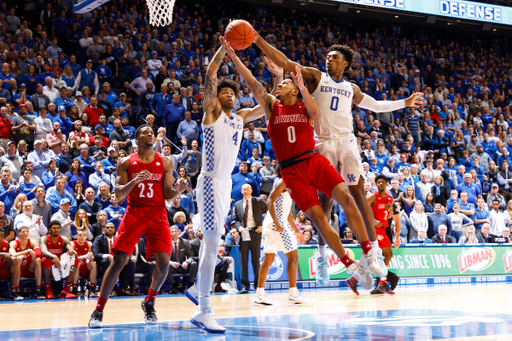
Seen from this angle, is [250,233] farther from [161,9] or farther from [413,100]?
[413,100]

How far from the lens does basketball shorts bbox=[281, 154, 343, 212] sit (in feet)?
20.6

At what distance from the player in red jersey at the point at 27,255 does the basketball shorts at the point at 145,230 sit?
15.4 feet

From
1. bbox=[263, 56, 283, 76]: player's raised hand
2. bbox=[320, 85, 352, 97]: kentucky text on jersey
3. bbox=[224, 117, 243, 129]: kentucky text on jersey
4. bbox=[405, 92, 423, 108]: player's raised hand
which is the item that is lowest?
bbox=[224, 117, 243, 129]: kentucky text on jersey

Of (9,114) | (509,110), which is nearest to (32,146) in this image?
(9,114)

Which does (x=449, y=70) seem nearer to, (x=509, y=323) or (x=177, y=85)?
(x=177, y=85)

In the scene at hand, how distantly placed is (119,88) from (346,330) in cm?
1234

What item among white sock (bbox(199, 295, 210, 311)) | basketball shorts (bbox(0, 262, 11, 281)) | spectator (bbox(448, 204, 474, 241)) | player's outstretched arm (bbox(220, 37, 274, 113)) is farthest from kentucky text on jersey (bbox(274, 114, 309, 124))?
spectator (bbox(448, 204, 474, 241))

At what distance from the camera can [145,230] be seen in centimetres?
695

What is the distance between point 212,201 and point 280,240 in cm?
349

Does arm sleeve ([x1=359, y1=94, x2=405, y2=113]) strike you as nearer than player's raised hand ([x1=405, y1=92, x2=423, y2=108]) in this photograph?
Yes

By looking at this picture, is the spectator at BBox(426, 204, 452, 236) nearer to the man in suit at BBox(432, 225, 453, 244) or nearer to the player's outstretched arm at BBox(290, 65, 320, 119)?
the man in suit at BBox(432, 225, 453, 244)

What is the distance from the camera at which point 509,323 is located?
635cm

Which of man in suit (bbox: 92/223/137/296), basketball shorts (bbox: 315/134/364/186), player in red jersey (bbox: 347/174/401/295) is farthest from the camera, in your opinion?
man in suit (bbox: 92/223/137/296)

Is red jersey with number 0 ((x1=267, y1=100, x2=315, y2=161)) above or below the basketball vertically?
below
